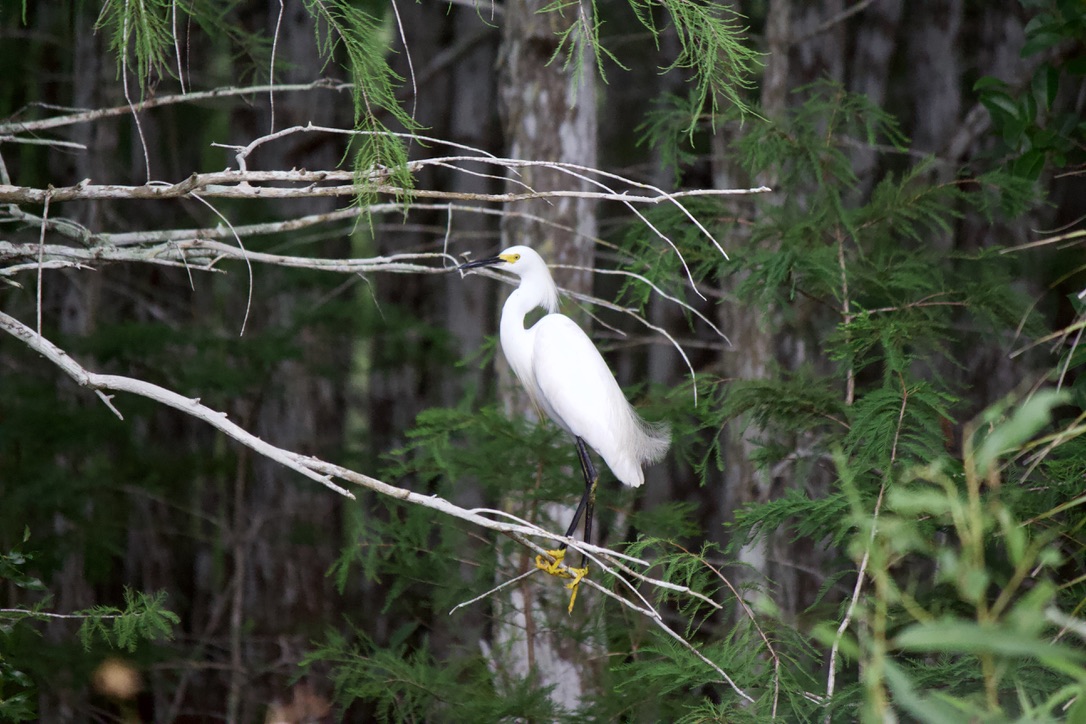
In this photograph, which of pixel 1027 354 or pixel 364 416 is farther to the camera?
pixel 364 416

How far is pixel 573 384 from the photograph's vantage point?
3426 millimetres

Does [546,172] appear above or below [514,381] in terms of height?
above

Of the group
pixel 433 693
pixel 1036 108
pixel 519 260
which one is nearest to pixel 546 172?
pixel 519 260

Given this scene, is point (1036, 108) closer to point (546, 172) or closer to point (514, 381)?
point (546, 172)

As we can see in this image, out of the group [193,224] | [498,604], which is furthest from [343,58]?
[498,604]

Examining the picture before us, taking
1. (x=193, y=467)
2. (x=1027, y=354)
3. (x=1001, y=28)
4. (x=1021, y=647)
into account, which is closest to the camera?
(x=1021, y=647)

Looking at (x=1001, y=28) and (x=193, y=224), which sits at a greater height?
(x=1001, y=28)

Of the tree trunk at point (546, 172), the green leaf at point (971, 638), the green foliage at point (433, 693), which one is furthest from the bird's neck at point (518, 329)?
the green leaf at point (971, 638)

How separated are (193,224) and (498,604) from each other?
6312 millimetres

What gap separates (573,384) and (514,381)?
1047 mm

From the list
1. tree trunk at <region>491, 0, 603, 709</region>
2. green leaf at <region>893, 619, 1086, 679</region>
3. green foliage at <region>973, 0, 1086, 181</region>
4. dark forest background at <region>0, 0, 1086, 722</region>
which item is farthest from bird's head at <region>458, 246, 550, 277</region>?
green leaf at <region>893, 619, 1086, 679</region>

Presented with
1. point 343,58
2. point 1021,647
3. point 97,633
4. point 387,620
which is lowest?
point 387,620

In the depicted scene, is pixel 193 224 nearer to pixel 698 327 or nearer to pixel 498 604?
pixel 698 327

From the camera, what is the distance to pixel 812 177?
3.28 m
